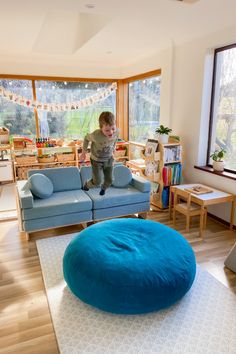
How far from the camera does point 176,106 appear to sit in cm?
455

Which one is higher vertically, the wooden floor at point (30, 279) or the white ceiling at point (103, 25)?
the white ceiling at point (103, 25)

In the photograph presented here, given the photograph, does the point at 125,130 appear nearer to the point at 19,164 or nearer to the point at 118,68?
the point at 118,68

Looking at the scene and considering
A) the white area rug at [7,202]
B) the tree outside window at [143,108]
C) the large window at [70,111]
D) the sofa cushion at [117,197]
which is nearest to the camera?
the sofa cushion at [117,197]

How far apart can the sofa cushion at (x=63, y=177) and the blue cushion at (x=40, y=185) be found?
18 centimetres

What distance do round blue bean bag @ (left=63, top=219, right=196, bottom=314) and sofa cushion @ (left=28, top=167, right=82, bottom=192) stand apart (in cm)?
144

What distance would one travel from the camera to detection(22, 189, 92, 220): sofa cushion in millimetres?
3207

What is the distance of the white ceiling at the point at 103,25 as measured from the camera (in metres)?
2.79

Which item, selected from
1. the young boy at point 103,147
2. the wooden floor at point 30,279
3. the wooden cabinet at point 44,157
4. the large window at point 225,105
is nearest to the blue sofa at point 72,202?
the wooden floor at point 30,279

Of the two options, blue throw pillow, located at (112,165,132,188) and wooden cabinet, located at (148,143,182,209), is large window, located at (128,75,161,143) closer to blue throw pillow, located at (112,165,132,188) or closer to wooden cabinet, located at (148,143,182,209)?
wooden cabinet, located at (148,143,182,209)

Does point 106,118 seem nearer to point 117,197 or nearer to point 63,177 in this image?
point 117,197

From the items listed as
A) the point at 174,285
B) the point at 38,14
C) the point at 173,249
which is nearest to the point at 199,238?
the point at 173,249

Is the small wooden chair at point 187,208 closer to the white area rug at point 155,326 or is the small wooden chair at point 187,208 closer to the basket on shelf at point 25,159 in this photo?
the white area rug at point 155,326

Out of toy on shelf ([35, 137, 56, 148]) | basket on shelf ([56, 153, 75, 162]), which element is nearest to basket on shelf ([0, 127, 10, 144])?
toy on shelf ([35, 137, 56, 148])

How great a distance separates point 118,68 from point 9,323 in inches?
235
